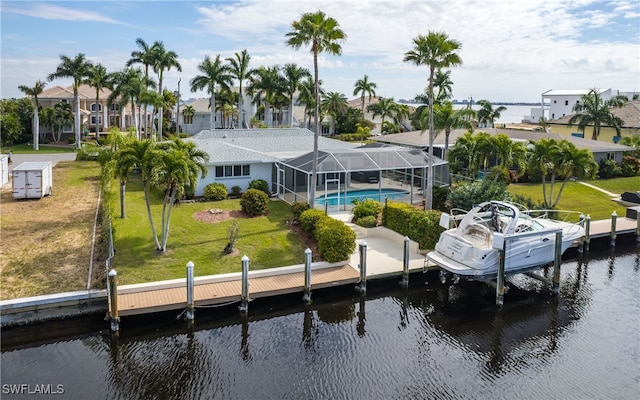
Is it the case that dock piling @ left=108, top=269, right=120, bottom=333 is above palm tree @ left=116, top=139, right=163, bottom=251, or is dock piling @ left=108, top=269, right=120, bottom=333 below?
below

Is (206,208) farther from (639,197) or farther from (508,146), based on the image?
(639,197)

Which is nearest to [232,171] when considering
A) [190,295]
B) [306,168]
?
[306,168]

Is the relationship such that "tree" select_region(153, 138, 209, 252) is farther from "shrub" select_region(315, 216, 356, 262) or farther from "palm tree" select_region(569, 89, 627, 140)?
"palm tree" select_region(569, 89, 627, 140)

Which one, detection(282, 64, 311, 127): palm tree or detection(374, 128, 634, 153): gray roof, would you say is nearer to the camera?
detection(374, 128, 634, 153): gray roof

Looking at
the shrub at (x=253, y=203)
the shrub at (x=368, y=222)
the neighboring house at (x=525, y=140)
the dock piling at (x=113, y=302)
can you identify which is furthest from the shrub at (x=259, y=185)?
the dock piling at (x=113, y=302)

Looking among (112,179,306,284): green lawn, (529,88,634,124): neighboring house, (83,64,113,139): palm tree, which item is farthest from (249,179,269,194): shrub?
(529,88,634,124): neighboring house

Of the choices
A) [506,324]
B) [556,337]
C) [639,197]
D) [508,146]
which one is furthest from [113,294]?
[639,197]
